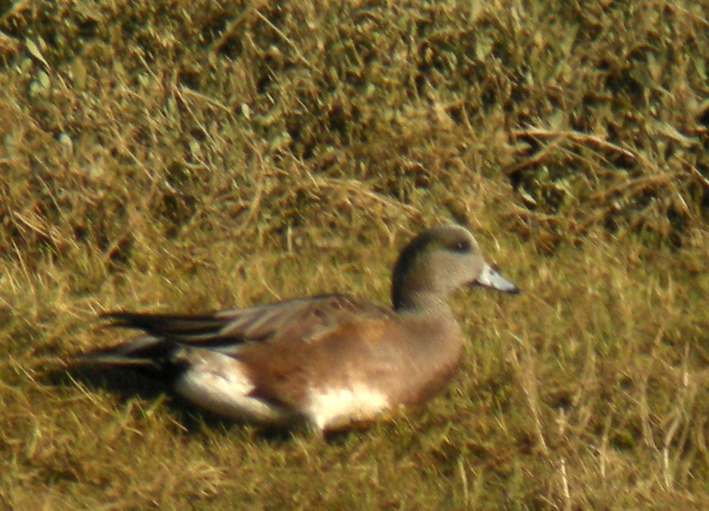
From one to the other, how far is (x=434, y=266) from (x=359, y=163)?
3.73ft

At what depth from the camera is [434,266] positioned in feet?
16.5

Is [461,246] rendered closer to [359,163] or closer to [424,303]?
[424,303]

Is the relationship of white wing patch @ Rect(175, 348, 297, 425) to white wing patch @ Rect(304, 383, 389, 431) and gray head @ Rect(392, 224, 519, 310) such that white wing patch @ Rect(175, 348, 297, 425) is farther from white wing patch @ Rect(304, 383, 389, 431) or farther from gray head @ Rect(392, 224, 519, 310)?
gray head @ Rect(392, 224, 519, 310)

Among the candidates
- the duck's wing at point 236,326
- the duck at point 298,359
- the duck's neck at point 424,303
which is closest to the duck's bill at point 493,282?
the duck's neck at point 424,303

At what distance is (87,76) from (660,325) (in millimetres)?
→ 2544

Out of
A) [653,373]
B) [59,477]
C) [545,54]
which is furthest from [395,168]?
[59,477]

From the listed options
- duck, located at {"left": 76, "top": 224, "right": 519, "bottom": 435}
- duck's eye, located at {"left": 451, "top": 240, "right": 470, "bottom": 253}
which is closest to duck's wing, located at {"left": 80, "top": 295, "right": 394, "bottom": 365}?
duck, located at {"left": 76, "top": 224, "right": 519, "bottom": 435}

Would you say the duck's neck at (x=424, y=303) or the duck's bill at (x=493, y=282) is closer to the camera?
the duck's neck at (x=424, y=303)

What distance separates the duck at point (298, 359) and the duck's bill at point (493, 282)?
33 cm

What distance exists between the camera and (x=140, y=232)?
570 cm

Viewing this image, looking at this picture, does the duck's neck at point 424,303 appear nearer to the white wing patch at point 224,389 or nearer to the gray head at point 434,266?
the gray head at point 434,266

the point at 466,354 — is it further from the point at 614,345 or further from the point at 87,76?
the point at 87,76

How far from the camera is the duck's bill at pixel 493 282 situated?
17.0 feet

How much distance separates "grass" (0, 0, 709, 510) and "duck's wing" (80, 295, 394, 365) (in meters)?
0.16
